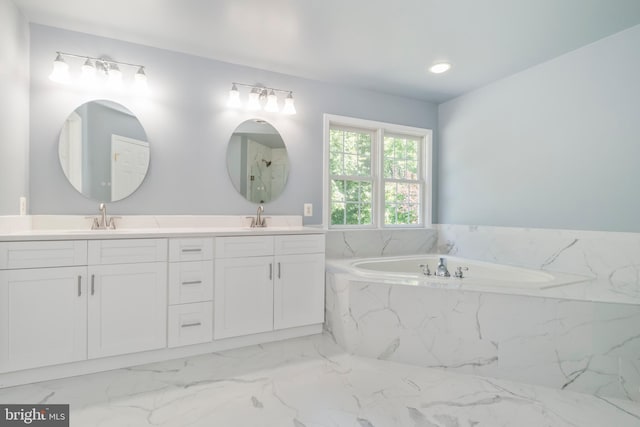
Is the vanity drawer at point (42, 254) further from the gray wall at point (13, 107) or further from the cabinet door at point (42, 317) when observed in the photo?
the gray wall at point (13, 107)

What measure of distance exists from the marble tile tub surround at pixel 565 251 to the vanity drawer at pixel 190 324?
2545 mm

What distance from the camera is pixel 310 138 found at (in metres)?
2.89

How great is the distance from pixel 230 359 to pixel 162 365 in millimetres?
420

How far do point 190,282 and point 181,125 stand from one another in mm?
1263

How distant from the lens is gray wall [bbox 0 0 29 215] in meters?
1.75

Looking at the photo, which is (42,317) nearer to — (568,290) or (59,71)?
(59,71)

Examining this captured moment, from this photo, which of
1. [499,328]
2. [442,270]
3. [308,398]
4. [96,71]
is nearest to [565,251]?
[442,270]

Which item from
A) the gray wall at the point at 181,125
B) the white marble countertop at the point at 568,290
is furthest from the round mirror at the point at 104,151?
the white marble countertop at the point at 568,290

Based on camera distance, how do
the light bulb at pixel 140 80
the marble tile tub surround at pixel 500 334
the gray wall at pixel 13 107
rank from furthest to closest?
the light bulb at pixel 140 80 → the gray wall at pixel 13 107 → the marble tile tub surround at pixel 500 334

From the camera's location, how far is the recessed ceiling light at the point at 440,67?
257 cm

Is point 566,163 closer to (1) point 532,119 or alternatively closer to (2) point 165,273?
(1) point 532,119

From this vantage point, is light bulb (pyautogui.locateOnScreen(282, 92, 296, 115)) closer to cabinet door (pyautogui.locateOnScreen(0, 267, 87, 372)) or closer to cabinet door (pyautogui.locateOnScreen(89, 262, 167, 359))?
cabinet door (pyautogui.locateOnScreen(89, 262, 167, 359))

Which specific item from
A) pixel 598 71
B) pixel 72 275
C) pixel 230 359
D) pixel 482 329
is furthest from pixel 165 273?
pixel 598 71

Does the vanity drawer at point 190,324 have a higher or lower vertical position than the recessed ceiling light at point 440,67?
lower
